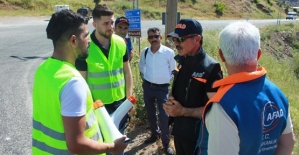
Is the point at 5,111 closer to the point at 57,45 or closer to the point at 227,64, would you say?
the point at 57,45

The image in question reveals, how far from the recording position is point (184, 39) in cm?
297

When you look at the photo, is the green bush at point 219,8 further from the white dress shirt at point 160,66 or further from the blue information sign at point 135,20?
the white dress shirt at point 160,66

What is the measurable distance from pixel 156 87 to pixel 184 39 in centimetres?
216

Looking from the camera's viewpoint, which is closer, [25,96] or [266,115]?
[266,115]

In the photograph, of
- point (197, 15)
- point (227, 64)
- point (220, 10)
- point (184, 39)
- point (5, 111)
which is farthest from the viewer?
point (220, 10)

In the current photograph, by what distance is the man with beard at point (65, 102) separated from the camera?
6.34 feet

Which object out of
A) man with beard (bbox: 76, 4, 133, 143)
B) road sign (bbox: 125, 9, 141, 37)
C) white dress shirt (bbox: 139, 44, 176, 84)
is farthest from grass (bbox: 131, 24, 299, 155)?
man with beard (bbox: 76, 4, 133, 143)

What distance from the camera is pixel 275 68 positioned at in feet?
53.3

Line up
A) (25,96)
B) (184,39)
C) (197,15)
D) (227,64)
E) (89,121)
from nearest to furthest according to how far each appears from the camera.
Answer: (227,64) < (89,121) < (184,39) < (25,96) < (197,15)

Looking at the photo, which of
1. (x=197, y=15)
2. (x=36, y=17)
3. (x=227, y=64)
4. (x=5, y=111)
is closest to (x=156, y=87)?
(x=5, y=111)

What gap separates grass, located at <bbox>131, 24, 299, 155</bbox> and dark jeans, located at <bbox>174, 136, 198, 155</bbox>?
2.44 meters

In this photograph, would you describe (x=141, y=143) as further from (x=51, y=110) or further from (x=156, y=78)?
(x=51, y=110)

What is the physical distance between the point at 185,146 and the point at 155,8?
45.0m

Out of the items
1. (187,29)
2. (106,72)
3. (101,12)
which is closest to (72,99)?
(187,29)
